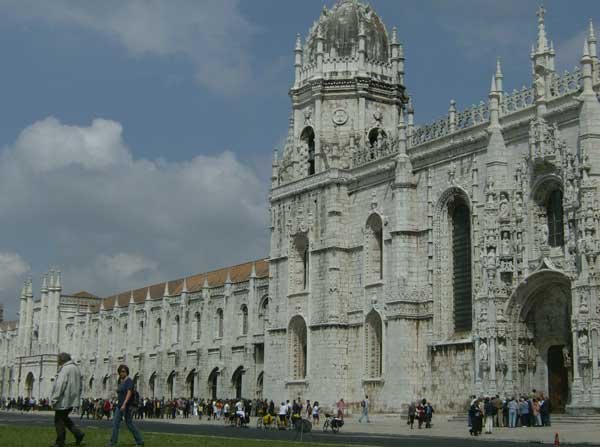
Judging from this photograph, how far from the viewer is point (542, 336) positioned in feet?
124

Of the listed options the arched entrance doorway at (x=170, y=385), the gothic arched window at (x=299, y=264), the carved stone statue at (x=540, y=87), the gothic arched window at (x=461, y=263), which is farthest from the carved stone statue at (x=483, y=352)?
the arched entrance doorway at (x=170, y=385)

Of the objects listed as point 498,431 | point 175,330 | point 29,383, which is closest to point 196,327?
point 175,330

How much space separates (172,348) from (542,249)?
38521 millimetres

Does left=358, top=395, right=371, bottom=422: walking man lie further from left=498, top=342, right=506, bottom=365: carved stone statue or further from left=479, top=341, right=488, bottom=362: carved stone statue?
left=498, top=342, right=506, bottom=365: carved stone statue

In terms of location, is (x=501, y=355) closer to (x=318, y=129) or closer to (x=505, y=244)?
(x=505, y=244)

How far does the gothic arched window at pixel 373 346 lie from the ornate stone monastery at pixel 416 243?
7 cm

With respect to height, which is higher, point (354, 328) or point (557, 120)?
point (557, 120)

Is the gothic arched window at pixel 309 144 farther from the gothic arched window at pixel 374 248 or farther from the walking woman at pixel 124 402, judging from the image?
the walking woman at pixel 124 402

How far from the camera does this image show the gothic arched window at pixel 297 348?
4994 cm

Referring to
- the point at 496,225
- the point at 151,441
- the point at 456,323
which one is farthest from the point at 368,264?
the point at 151,441

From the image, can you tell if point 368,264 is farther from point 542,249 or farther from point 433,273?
point 542,249

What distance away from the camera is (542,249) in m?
36.9

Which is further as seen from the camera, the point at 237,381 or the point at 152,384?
the point at 152,384

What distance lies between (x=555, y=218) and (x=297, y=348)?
57.5ft
